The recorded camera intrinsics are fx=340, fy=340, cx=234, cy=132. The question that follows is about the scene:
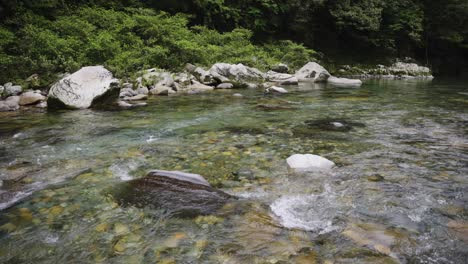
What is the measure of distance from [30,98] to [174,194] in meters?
6.86

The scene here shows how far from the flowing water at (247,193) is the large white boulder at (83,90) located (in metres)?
1.68

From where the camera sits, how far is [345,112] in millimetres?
6809

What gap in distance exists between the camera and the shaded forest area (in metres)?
10.7

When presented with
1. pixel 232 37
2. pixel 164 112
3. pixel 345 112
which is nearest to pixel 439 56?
pixel 232 37

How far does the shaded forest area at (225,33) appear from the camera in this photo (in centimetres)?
1072

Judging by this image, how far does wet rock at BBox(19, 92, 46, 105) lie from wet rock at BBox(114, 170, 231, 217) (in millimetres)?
6207

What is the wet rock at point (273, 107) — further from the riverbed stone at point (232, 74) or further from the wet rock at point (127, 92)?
the riverbed stone at point (232, 74)

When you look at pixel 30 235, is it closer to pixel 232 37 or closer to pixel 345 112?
pixel 345 112

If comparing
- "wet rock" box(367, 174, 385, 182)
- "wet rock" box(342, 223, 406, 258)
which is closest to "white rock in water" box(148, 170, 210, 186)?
"wet rock" box(342, 223, 406, 258)

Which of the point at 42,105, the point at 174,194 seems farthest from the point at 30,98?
the point at 174,194

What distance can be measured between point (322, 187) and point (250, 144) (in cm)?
160

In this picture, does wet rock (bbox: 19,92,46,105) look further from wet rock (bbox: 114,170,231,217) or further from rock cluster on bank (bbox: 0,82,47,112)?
wet rock (bbox: 114,170,231,217)

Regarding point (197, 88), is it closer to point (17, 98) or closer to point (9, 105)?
point (17, 98)

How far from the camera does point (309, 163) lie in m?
3.36
